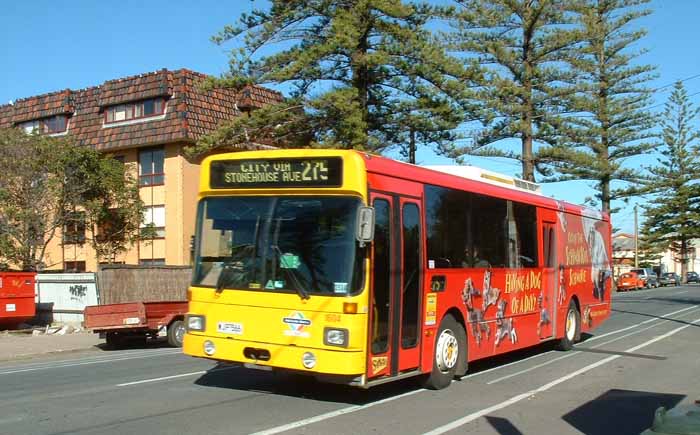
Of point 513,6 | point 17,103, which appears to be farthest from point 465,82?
point 17,103

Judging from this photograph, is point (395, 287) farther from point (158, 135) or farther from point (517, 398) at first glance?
point (158, 135)

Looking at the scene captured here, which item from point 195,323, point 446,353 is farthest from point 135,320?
point 446,353

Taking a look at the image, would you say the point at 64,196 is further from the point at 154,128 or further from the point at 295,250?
the point at 295,250

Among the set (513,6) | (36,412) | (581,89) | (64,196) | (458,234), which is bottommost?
(36,412)

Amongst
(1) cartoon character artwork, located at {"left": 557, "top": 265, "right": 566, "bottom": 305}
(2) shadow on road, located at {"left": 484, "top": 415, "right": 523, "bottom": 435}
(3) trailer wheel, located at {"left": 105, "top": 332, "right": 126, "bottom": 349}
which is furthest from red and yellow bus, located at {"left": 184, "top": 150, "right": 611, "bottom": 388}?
(3) trailer wheel, located at {"left": 105, "top": 332, "right": 126, "bottom": 349}

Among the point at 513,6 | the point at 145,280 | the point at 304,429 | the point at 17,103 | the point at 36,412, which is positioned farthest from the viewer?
the point at 17,103

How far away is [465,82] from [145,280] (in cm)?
1481

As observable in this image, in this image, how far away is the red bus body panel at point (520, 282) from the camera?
1010 cm

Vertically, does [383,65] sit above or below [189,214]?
above

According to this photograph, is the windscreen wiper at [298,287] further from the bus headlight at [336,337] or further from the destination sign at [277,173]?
the destination sign at [277,173]

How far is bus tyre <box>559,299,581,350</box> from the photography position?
1531 centimetres

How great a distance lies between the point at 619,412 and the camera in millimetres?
9078

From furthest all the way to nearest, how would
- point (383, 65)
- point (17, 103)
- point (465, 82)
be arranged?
point (17, 103) < point (465, 82) < point (383, 65)

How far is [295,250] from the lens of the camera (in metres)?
9.02
